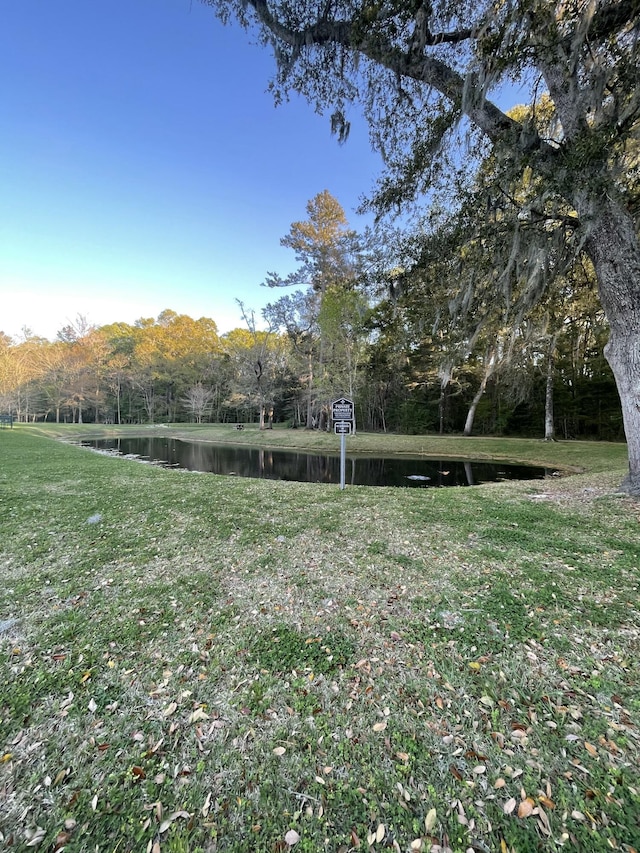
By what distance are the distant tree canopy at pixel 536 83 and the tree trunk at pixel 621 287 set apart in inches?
0.5

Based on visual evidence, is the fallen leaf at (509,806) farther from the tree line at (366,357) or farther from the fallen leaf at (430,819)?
the tree line at (366,357)

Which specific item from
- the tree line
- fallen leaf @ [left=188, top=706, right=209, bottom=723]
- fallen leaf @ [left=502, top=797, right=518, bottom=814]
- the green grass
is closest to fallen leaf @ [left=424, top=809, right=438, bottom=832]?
the green grass

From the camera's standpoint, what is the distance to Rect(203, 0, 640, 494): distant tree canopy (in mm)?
3947

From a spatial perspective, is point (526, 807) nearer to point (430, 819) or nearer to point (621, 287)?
point (430, 819)

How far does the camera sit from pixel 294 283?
2331 centimetres

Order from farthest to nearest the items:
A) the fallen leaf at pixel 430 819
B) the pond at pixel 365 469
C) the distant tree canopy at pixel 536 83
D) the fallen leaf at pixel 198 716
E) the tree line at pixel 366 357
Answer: the pond at pixel 365 469 < the tree line at pixel 366 357 < the distant tree canopy at pixel 536 83 < the fallen leaf at pixel 198 716 < the fallen leaf at pixel 430 819

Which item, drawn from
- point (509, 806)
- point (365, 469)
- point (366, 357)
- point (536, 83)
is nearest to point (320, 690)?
point (509, 806)

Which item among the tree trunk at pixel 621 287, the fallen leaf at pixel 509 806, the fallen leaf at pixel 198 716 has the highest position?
the tree trunk at pixel 621 287

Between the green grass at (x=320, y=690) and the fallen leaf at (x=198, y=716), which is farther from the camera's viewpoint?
the fallen leaf at (x=198, y=716)

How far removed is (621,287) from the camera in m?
4.64

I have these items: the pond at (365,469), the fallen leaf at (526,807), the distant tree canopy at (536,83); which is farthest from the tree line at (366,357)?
the fallen leaf at (526,807)

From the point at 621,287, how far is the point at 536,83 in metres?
3.12

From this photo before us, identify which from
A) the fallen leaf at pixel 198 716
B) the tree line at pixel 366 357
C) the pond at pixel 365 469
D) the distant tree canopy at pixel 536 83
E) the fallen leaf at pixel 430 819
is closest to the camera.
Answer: the fallen leaf at pixel 430 819

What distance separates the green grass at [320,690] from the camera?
129cm
